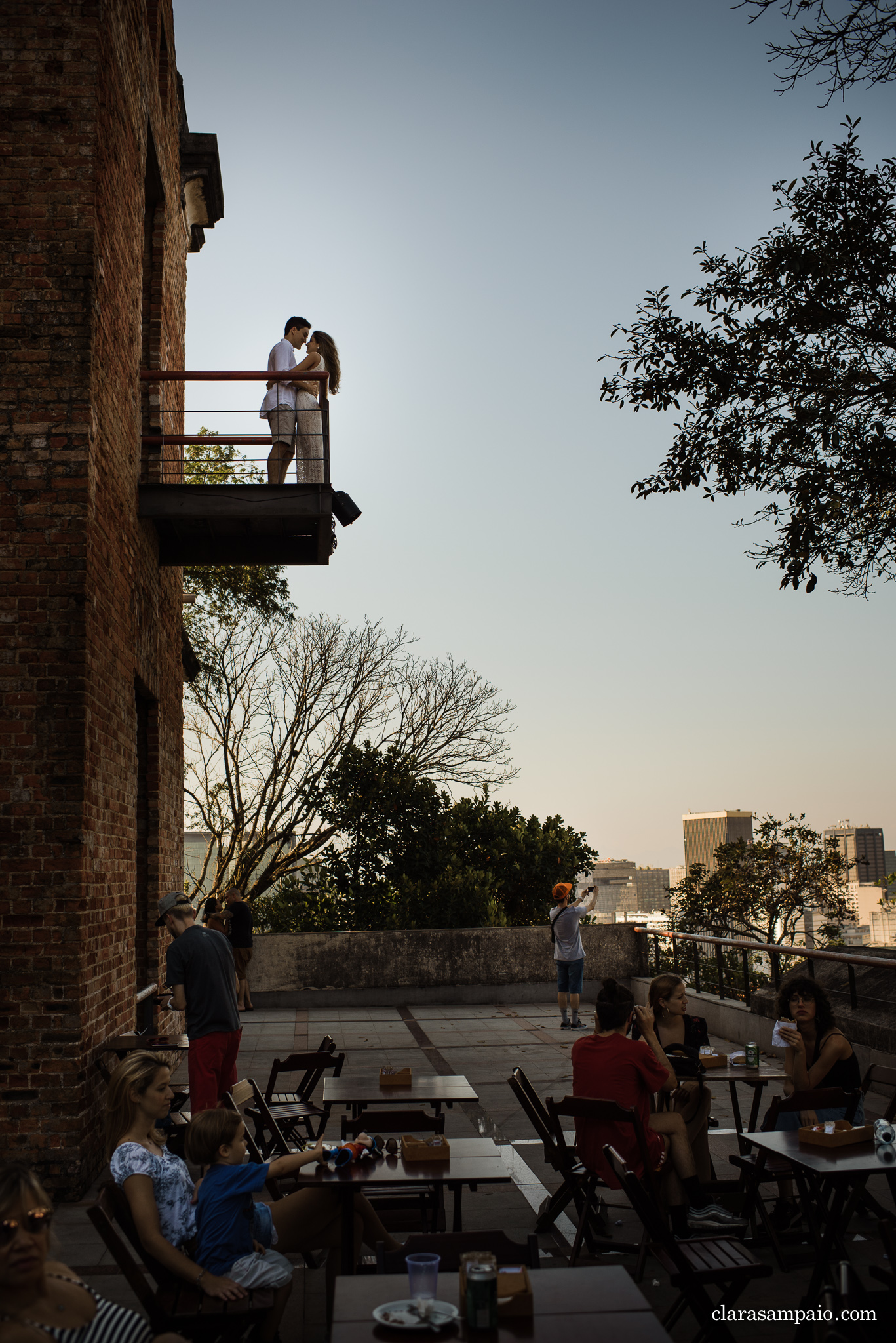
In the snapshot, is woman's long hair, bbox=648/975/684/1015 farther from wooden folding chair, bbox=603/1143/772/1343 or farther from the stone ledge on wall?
the stone ledge on wall

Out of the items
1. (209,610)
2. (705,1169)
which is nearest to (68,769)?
(705,1169)

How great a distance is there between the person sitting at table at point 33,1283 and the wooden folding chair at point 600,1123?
2276 mm

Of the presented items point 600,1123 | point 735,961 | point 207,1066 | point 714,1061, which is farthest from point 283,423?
point 735,961

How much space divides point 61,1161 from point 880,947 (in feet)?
25.4

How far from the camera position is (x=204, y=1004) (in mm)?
6219

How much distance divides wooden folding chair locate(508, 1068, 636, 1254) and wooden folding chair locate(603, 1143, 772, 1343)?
0.69m

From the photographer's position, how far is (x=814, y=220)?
7.44m

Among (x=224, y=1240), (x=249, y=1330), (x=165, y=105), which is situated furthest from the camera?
(x=165, y=105)

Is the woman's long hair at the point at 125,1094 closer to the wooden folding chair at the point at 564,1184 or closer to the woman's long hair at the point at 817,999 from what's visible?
the wooden folding chair at the point at 564,1184

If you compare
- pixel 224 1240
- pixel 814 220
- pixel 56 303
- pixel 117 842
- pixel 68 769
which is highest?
pixel 814 220

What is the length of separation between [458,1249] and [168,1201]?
1.14 m

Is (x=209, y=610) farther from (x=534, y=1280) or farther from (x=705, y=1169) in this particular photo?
(x=534, y=1280)

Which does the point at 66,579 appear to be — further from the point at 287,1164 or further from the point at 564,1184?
the point at 564,1184

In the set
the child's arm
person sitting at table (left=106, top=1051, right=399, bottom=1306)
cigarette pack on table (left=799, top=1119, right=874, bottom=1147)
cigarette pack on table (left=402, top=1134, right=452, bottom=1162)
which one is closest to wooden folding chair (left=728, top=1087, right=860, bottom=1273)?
cigarette pack on table (left=799, top=1119, right=874, bottom=1147)
